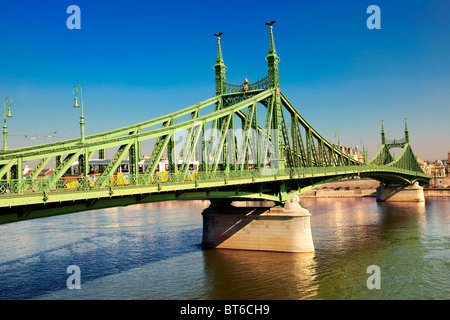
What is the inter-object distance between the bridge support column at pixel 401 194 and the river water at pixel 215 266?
5205 cm

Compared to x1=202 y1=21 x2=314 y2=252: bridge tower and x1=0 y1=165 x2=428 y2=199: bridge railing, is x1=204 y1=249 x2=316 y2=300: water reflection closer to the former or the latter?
x1=202 y1=21 x2=314 y2=252: bridge tower

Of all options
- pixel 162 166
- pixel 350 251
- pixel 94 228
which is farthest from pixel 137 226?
pixel 350 251

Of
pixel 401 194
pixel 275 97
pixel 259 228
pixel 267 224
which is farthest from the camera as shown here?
pixel 401 194

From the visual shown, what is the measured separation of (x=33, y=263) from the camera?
126 ft

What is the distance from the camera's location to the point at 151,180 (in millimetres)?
Result: 26953

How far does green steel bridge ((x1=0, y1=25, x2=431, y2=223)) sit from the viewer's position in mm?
20297

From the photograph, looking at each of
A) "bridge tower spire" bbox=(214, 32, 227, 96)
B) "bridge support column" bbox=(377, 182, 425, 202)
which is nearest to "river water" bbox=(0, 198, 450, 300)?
"bridge tower spire" bbox=(214, 32, 227, 96)

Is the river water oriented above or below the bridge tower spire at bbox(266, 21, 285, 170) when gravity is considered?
below

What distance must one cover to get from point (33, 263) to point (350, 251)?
33016 millimetres

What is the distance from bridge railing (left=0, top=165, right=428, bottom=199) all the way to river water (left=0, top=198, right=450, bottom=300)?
27.7 feet

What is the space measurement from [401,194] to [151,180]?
10075cm

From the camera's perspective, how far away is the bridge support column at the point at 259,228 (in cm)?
4150

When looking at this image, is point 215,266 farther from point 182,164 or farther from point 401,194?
point 401,194

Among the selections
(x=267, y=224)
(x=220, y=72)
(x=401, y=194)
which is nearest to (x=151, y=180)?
(x=267, y=224)
